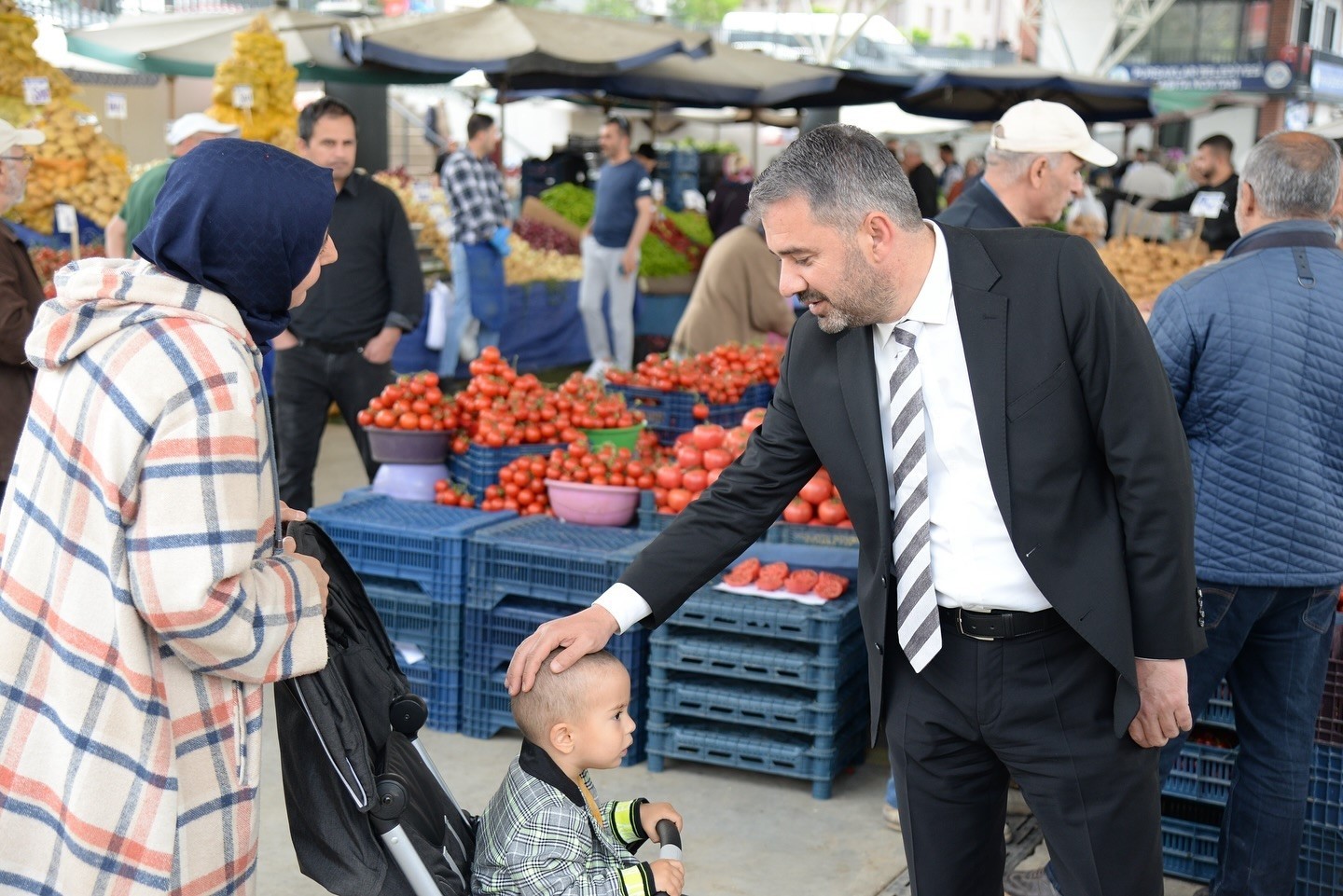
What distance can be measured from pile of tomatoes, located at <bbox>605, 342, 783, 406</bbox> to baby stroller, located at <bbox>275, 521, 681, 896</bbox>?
4.37 metres

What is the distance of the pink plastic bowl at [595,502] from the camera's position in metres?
5.28

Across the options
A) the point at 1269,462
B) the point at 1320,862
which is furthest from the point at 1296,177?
the point at 1320,862

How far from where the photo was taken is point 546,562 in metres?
4.89

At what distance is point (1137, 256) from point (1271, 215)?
6721mm

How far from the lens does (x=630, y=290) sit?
12344mm

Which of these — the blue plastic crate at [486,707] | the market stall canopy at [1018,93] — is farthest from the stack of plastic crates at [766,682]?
the market stall canopy at [1018,93]

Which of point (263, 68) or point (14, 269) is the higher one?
point (263, 68)

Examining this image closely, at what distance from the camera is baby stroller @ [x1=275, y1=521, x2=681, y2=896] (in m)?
2.29

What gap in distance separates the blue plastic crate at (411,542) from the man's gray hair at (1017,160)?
2.27 meters

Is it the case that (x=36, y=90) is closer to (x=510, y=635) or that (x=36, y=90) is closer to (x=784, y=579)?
(x=510, y=635)

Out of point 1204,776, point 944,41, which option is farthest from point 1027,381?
point 944,41

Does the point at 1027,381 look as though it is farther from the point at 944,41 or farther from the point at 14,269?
the point at 944,41

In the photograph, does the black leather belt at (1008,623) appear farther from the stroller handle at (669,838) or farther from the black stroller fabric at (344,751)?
the black stroller fabric at (344,751)

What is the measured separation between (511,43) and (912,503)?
8441 mm
